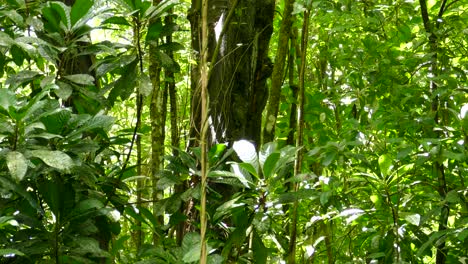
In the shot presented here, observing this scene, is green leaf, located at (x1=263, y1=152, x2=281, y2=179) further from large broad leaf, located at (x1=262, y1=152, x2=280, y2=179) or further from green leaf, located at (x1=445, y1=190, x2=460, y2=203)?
green leaf, located at (x1=445, y1=190, x2=460, y2=203)

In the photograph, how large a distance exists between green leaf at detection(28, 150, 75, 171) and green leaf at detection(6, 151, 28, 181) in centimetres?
3

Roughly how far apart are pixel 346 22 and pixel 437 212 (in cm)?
96

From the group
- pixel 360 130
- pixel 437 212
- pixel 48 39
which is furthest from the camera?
pixel 360 130

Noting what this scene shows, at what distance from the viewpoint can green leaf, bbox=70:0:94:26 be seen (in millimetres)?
1645

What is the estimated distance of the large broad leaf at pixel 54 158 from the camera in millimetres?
1352

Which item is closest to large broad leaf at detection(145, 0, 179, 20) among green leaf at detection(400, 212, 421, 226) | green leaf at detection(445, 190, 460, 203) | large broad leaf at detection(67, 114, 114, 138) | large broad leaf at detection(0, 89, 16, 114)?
large broad leaf at detection(67, 114, 114, 138)

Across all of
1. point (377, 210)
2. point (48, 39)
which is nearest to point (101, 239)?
point (48, 39)

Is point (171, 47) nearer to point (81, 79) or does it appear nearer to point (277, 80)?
point (81, 79)

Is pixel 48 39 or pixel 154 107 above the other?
pixel 48 39

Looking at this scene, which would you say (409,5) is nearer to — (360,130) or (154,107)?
(360,130)

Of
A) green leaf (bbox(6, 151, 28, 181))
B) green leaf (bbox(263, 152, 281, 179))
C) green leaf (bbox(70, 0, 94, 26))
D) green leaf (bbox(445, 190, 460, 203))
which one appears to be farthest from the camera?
green leaf (bbox(445, 190, 460, 203))

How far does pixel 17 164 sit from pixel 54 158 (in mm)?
81

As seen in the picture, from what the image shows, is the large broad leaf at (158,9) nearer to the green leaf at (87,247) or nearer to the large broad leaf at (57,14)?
Answer: the large broad leaf at (57,14)

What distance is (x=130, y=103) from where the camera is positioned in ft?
13.3
